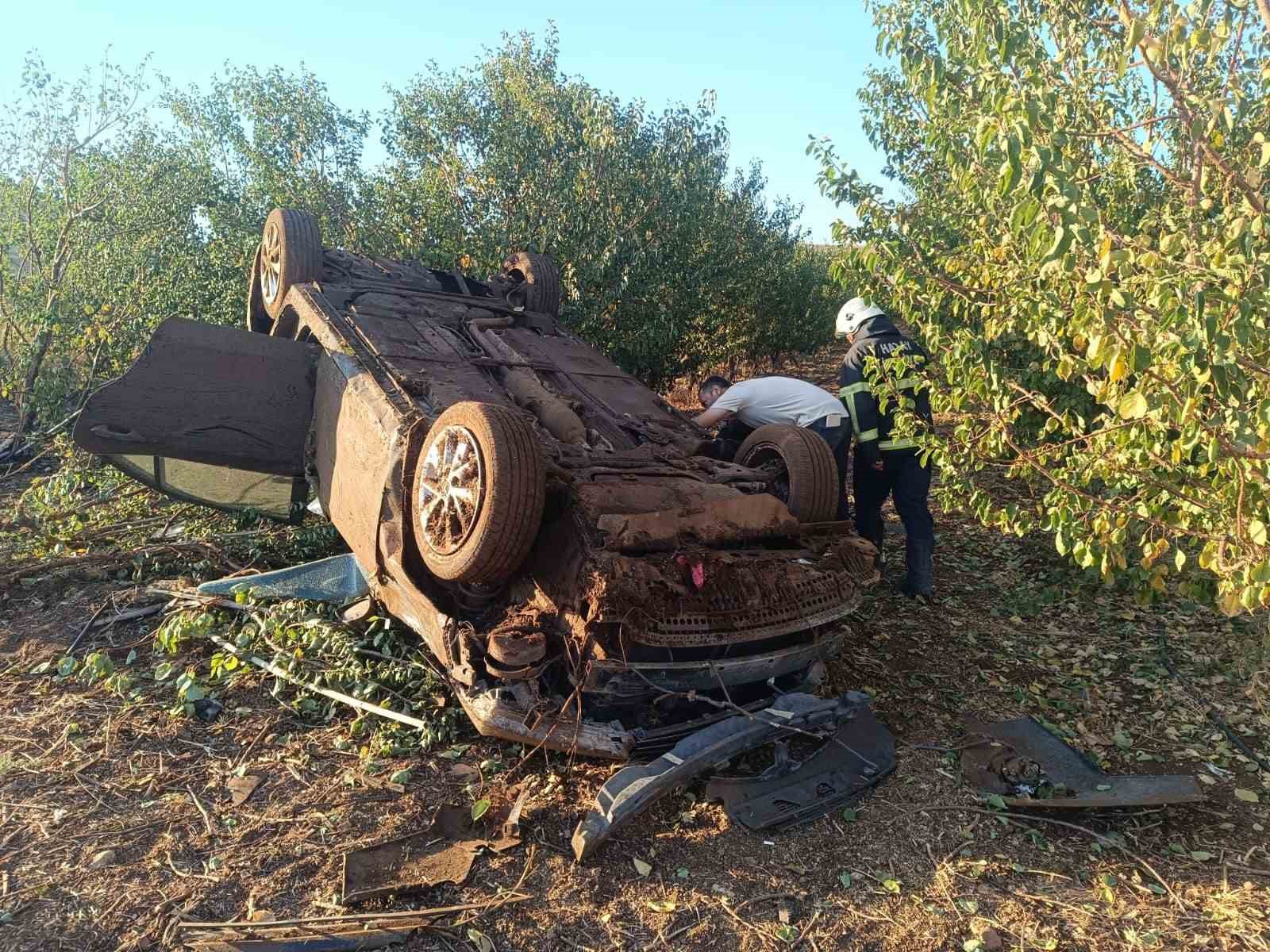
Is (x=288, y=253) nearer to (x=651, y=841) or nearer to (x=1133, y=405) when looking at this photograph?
(x=651, y=841)

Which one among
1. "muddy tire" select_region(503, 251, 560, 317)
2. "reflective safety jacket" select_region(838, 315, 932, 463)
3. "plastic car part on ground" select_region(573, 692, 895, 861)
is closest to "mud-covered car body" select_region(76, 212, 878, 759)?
"plastic car part on ground" select_region(573, 692, 895, 861)

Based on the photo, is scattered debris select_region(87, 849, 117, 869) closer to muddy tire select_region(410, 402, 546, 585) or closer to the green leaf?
muddy tire select_region(410, 402, 546, 585)

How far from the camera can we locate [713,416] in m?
5.59

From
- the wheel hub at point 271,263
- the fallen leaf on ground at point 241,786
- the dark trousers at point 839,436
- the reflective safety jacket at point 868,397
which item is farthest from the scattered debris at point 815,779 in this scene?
the wheel hub at point 271,263

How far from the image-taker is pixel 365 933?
2.66 meters

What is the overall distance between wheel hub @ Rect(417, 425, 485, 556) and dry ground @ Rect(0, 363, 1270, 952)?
1.03 m

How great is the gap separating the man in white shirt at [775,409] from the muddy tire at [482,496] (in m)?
2.37

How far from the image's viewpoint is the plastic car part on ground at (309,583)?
4660 millimetres

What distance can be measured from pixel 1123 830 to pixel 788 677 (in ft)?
4.88

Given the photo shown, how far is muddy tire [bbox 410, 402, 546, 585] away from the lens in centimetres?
326

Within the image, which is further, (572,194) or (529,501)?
(572,194)

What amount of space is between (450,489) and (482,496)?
289 millimetres

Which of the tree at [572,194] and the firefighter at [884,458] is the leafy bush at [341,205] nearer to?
the tree at [572,194]

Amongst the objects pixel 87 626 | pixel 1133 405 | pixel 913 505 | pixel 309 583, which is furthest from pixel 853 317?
pixel 87 626
